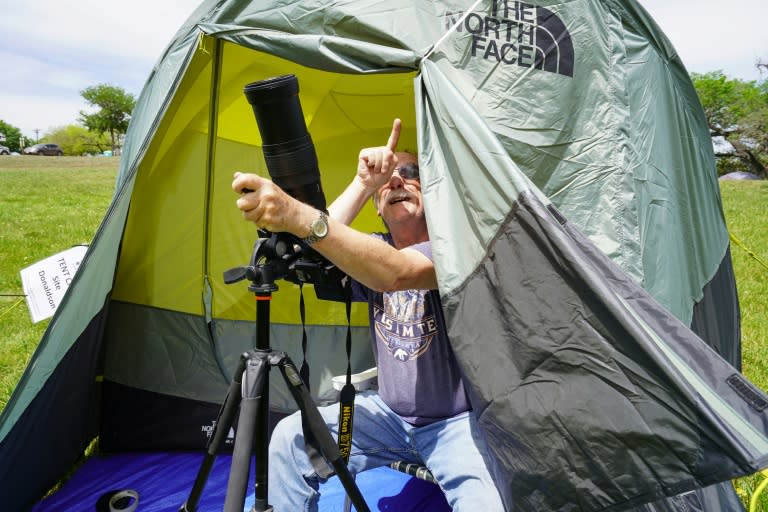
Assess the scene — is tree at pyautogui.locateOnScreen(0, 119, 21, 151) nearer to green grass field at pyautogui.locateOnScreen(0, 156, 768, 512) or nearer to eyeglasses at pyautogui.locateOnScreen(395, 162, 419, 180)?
green grass field at pyautogui.locateOnScreen(0, 156, 768, 512)

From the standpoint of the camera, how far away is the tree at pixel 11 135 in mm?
53537

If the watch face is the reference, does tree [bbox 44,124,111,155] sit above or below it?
above

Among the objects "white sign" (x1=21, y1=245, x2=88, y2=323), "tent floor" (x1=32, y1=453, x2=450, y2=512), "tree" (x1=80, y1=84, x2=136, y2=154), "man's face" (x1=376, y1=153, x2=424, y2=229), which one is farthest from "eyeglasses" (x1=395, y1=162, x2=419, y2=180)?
"tree" (x1=80, y1=84, x2=136, y2=154)

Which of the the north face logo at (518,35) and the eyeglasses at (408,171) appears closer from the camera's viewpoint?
the the north face logo at (518,35)

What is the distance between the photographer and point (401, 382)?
78.8 inches

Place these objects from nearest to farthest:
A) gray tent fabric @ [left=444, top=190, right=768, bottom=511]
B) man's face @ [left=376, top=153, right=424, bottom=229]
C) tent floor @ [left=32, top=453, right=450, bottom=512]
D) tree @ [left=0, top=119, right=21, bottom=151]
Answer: gray tent fabric @ [left=444, top=190, right=768, bottom=511]
man's face @ [left=376, top=153, right=424, bottom=229]
tent floor @ [left=32, top=453, right=450, bottom=512]
tree @ [left=0, top=119, right=21, bottom=151]

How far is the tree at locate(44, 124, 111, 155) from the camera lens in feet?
148

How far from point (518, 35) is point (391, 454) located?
148 cm

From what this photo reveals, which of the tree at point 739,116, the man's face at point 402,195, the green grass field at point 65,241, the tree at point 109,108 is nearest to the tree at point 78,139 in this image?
the tree at point 109,108

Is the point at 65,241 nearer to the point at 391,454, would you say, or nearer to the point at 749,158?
the point at 391,454

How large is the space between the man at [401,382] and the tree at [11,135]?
6148cm

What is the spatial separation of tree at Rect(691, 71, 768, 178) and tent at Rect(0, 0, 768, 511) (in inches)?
986

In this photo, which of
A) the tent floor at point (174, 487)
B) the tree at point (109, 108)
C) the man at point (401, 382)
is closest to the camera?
the man at point (401, 382)

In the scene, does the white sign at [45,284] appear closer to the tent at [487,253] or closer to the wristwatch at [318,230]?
the tent at [487,253]
